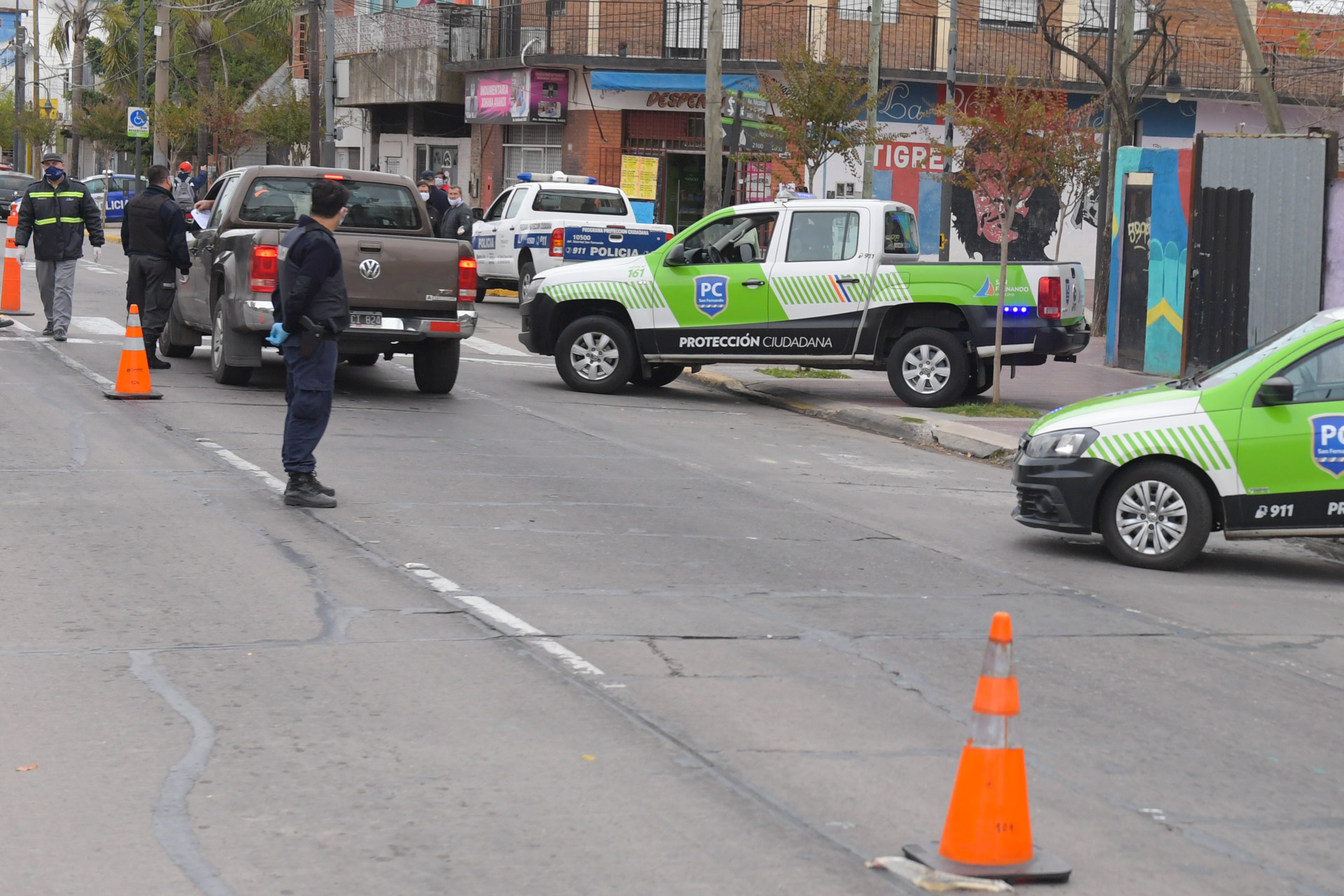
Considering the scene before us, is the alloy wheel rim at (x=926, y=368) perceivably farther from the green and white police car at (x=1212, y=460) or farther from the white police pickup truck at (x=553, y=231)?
the white police pickup truck at (x=553, y=231)

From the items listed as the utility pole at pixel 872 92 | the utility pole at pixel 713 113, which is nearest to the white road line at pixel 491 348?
the utility pole at pixel 713 113

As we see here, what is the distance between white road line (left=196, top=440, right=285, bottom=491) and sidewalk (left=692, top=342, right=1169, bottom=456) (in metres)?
6.26

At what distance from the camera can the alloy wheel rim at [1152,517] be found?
9.62 meters

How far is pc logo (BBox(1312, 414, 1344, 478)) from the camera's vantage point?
9.39 m

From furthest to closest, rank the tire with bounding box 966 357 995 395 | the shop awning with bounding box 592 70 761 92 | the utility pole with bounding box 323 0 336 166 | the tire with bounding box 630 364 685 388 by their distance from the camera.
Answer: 1. the utility pole with bounding box 323 0 336 166
2. the shop awning with bounding box 592 70 761 92
3. the tire with bounding box 630 364 685 388
4. the tire with bounding box 966 357 995 395

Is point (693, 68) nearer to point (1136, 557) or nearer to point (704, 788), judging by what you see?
point (1136, 557)

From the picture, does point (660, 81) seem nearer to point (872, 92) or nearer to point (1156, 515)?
point (872, 92)

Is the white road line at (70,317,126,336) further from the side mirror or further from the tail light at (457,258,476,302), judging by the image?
the side mirror

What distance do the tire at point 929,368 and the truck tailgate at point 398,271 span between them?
179 inches

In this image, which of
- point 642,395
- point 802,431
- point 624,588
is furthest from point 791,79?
point 624,588

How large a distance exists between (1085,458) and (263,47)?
54.8 meters

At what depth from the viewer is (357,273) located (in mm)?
14617

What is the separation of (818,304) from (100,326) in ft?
30.7

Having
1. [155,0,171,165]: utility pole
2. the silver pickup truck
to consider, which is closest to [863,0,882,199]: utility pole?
the silver pickup truck
